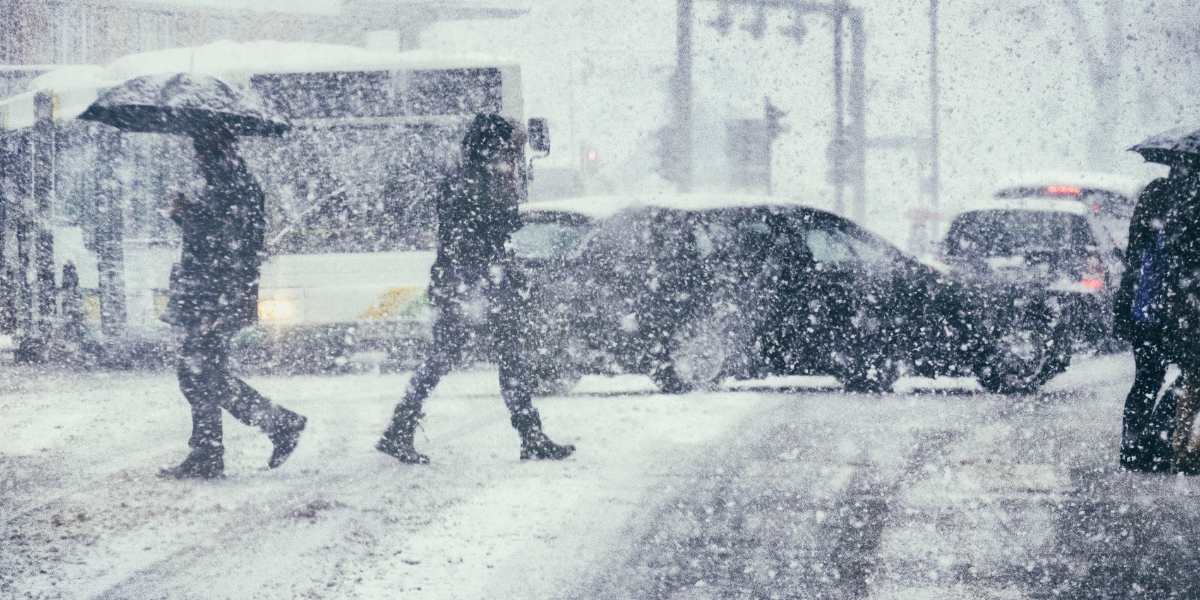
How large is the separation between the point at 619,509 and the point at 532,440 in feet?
4.57

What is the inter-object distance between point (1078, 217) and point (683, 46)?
9.03 m

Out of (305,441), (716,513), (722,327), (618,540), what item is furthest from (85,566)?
(722,327)

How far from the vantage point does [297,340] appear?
11.1 metres

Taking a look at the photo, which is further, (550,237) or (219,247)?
(550,237)

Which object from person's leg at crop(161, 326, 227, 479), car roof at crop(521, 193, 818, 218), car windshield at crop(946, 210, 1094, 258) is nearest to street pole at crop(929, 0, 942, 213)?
car windshield at crop(946, 210, 1094, 258)

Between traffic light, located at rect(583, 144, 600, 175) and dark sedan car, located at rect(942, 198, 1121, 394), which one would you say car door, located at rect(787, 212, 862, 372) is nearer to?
dark sedan car, located at rect(942, 198, 1121, 394)

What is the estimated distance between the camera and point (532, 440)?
671 centimetres

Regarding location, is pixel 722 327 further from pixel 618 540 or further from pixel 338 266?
pixel 618 540

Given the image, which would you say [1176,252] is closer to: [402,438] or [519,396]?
[519,396]

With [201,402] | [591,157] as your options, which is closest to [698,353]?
[201,402]

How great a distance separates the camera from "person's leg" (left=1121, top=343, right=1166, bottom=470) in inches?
247

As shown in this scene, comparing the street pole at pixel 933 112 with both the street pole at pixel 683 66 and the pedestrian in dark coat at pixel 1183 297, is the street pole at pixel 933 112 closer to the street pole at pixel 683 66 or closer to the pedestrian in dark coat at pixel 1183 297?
the street pole at pixel 683 66

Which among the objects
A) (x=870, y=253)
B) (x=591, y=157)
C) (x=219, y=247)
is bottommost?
(x=870, y=253)

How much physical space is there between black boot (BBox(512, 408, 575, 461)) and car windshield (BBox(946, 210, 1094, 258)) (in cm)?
578
